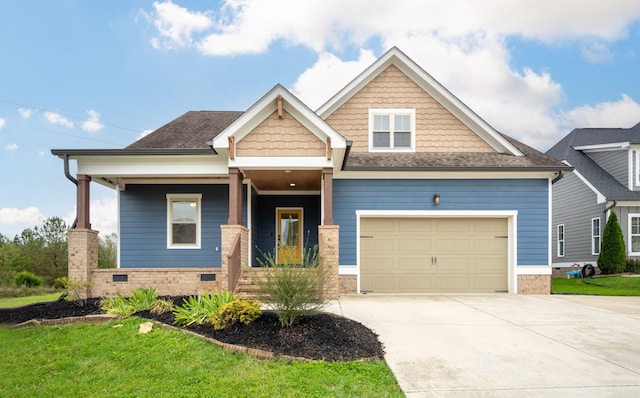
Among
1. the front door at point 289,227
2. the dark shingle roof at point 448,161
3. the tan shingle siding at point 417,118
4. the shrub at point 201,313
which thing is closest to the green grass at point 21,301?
the shrub at point 201,313

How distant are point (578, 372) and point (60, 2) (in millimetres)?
15367

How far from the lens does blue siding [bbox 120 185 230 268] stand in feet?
46.1

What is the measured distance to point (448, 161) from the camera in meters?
13.4

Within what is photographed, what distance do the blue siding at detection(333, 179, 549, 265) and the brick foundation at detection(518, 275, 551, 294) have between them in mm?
417

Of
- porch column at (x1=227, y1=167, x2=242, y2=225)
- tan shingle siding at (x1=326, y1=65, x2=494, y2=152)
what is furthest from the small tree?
porch column at (x1=227, y1=167, x2=242, y2=225)

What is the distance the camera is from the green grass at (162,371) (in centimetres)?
528

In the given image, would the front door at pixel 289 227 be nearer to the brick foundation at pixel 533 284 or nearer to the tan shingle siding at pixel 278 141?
the tan shingle siding at pixel 278 141

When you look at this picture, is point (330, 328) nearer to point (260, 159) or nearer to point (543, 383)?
point (543, 383)

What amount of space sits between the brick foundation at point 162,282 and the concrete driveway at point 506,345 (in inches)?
136

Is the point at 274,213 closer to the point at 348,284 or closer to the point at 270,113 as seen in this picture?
the point at 348,284

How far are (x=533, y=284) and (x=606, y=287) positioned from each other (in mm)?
4733

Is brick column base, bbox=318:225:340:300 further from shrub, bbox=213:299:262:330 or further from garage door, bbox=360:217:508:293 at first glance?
shrub, bbox=213:299:262:330

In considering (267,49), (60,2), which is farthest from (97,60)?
(267,49)

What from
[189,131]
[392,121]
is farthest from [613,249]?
[189,131]
